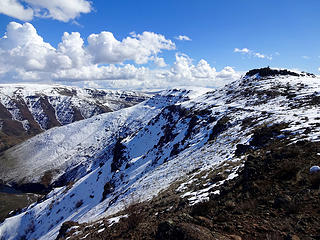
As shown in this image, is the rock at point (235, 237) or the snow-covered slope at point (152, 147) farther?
the snow-covered slope at point (152, 147)

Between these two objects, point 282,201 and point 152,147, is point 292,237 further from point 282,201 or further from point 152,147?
point 152,147

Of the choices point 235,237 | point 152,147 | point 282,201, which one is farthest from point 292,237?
point 152,147

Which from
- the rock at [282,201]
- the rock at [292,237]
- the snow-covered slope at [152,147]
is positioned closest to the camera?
the rock at [292,237]

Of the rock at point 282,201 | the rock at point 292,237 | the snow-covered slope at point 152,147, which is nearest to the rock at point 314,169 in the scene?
the rock at point 282,201

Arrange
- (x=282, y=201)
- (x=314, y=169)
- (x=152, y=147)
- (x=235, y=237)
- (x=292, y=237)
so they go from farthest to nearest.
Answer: (x=152, y=147)
(x=314, y=169)
(x=282, y=201)
(x=235, y=237)
(x=292, y=237)

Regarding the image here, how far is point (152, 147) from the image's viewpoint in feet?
220

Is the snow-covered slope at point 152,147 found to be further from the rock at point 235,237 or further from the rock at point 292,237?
the rock at point 292,237

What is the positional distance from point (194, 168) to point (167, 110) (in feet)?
225

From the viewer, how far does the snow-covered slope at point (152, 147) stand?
22219 millimetres

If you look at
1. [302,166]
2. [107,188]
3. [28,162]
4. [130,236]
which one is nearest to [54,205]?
[107,188]

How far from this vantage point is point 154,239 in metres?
6.70

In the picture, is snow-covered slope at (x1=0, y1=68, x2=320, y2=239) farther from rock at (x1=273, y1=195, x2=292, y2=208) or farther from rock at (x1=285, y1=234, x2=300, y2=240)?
rock at (x1=285, y1=234, x2=300, y2=240)

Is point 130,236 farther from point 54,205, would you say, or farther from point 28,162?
point 28,162

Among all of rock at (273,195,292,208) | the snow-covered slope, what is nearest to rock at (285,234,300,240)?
rock at (273,195,292,208)
